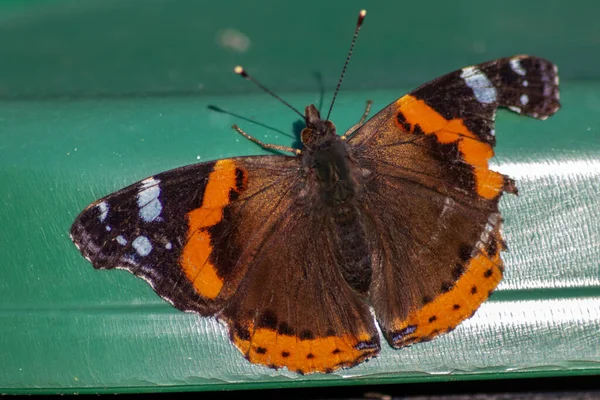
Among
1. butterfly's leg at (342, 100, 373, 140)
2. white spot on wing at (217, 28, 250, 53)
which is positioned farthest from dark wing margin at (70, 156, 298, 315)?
white spot on wing at (217, 28, 250, 53)

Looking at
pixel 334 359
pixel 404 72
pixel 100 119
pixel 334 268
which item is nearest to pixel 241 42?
pixel 404 72

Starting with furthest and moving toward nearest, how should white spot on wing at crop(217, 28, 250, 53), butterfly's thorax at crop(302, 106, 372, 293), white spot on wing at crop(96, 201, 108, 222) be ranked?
white spot on wing at crop(217, 28, 250, 53)
butterfly's thorax at crop(302, 106, 372, 293)
white spot on wing at crop(96, 201, 108, 222)

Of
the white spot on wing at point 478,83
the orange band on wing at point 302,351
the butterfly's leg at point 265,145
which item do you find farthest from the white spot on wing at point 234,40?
the orange band on wing at point 302,351

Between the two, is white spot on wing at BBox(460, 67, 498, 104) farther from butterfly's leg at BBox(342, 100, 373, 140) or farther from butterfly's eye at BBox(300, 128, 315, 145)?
butterfly's eye at BBox(300, 128, 315, 145)

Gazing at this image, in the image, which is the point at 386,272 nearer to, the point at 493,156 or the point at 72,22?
the point at 493,156

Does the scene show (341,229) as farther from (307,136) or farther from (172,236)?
(172,236)

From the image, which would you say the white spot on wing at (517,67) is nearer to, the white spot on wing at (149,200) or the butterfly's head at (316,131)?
the butterfly's head at (316,131)

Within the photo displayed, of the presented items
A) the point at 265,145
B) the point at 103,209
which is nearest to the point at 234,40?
the point at 265,145
